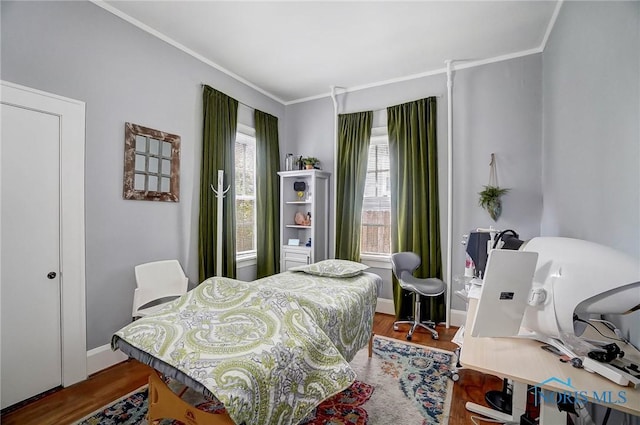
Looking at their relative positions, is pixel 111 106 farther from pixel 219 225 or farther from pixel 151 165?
pixel 219 225

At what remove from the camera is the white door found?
1941 mm

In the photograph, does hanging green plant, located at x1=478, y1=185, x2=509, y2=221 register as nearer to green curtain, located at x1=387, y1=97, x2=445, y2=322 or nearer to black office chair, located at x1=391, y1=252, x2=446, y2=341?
green curtain, located at x1=387, y1=97, x2=445, y2=322

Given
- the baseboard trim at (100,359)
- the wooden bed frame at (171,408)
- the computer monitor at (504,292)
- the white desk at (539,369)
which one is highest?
the computer monitor at (504,292)

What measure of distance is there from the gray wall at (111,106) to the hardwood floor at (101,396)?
1.01 ft

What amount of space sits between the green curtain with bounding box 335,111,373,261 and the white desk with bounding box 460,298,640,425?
8.62 feet

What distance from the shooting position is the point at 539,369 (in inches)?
42.1

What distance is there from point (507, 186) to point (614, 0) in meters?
1.98

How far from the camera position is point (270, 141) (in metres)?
4.22

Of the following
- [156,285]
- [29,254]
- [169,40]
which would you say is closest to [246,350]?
[156,285]

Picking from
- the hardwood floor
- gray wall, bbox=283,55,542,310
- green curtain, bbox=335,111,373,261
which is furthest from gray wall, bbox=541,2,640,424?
green curtain, bbox=335,111,373,261

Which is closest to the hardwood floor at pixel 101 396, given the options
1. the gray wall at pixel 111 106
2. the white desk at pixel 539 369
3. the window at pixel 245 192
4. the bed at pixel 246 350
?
the gray wall at pixel 111 106

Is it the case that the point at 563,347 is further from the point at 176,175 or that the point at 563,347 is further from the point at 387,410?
the point at 176,175

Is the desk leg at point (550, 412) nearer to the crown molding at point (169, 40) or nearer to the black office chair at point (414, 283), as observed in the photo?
the black office chair at point (414, 283)

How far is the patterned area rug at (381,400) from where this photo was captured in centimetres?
185
